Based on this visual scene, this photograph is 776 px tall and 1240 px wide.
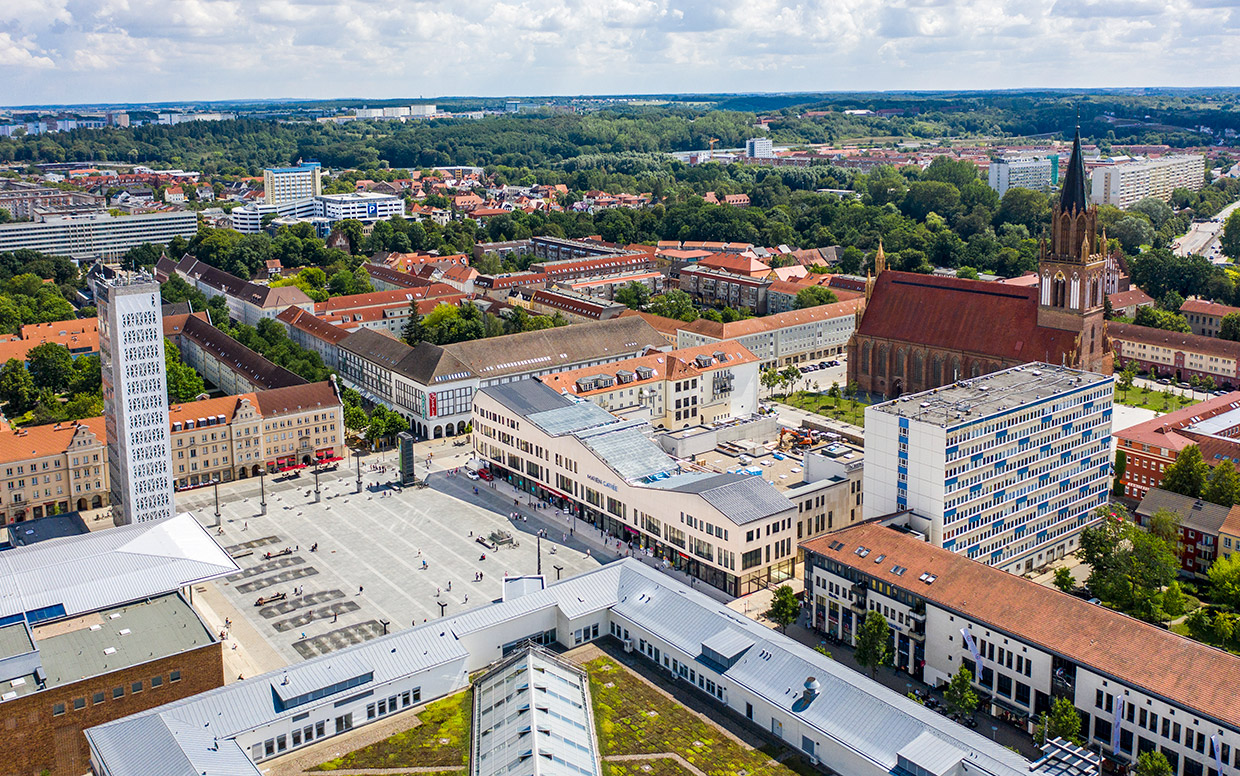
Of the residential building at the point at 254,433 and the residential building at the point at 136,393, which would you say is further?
the residential building at the point at 254,433

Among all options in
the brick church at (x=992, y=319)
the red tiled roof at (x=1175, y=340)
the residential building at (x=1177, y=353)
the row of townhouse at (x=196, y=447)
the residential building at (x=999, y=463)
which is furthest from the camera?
the red tiled roof at (x=1175, y=340)

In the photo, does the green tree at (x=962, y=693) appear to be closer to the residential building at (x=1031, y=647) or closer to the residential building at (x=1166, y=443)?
the residential building at (x=1031, y=647)

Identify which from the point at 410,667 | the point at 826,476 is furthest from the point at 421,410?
the point at 410,667

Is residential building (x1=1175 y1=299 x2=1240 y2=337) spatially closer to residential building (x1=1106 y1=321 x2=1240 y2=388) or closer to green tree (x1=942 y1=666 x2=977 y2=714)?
residential building (x1=1106 y1=321 x2=1240 y2=388)

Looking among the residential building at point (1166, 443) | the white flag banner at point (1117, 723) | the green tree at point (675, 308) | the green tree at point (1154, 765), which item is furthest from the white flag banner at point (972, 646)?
the green tree at point (675, 308)

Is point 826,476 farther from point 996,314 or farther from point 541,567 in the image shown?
point 996,314

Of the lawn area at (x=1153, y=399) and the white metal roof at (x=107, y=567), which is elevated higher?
the white metal roof at (x=107, y=567)

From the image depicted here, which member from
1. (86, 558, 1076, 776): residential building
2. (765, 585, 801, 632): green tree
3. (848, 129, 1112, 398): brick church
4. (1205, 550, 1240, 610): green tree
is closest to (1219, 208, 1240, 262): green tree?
(848, 129, 1112, 398): brick church
